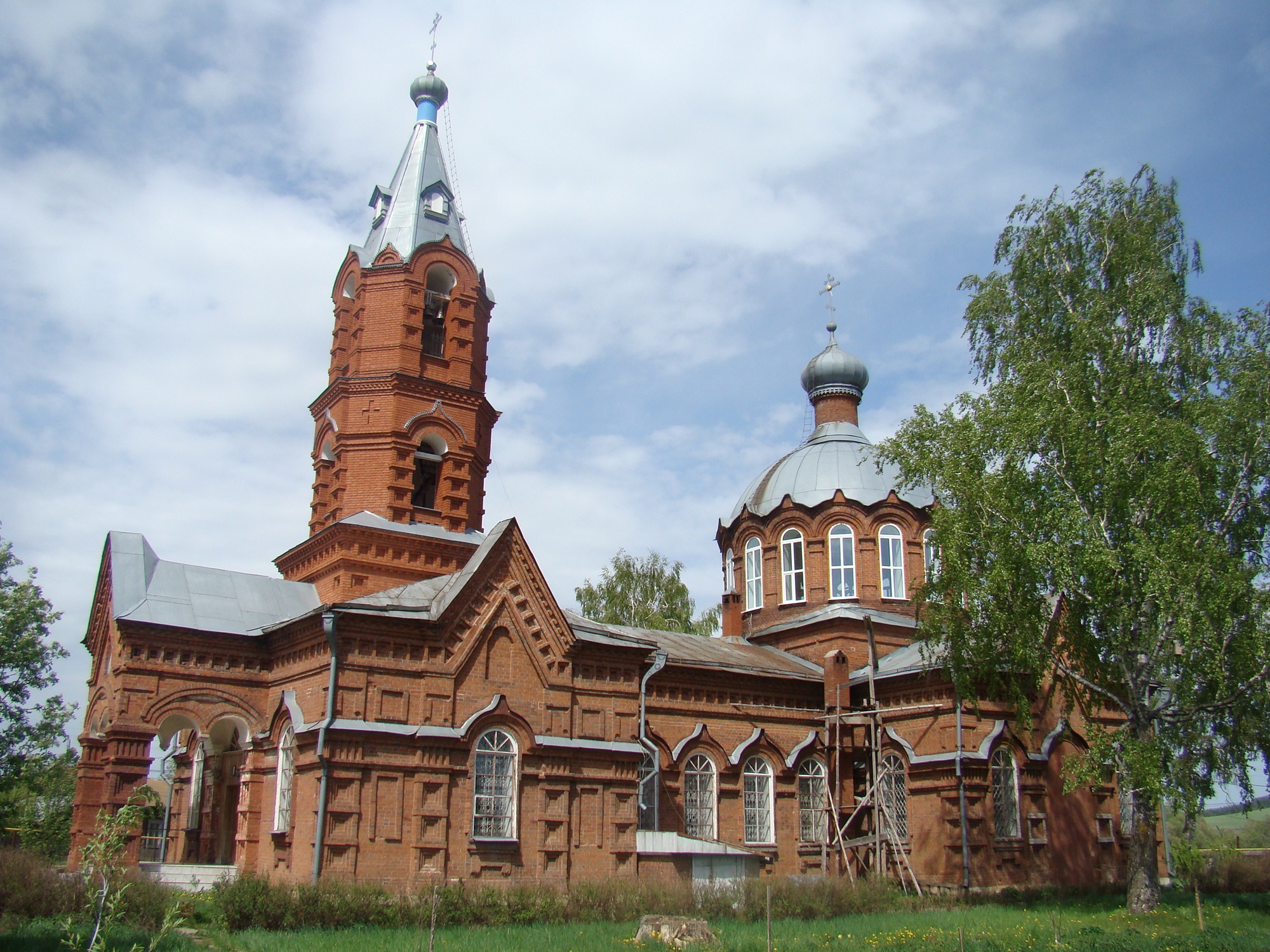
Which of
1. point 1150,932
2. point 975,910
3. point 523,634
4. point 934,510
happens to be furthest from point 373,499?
point 1150,932

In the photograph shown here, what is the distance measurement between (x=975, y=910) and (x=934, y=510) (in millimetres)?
5860

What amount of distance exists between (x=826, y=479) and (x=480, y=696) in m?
11.2

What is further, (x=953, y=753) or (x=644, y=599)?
(x=644, y=599)

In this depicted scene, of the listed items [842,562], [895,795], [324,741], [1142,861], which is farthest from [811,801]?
[324,741]

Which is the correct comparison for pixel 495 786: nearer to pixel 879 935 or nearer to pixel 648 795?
pixel 648 795

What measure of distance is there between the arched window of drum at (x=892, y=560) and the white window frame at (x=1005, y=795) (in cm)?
478

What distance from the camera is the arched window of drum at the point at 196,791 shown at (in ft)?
59.3

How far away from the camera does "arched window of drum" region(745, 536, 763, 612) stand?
2480 cm

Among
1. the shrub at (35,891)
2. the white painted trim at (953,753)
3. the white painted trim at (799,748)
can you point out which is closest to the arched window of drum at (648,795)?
the white painted trim at (799,748)

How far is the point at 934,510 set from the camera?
1691 centimetres

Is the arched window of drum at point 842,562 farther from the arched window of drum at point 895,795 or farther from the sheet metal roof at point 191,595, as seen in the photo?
the sheet metal roof at point 191,595

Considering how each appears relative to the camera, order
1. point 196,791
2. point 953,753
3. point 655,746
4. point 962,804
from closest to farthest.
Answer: point 196,791 → point 962,804 → point 655,746 → point 953,753

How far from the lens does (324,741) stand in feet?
47.6

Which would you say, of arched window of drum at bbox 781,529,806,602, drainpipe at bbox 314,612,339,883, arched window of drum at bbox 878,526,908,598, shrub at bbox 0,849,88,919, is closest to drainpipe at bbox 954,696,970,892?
arched window of drum at bbox 878,526,908,598
